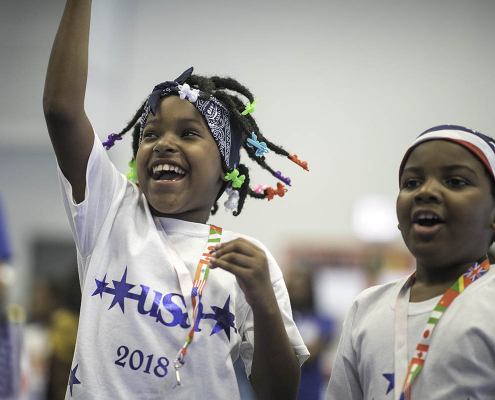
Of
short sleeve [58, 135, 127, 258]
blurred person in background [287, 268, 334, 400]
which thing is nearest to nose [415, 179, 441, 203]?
short sleeve [58, 135, 127, 258]

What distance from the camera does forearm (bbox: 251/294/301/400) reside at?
1366 millimetres

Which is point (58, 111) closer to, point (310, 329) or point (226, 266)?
point (226, 266)

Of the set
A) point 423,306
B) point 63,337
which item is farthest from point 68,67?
point 63,337

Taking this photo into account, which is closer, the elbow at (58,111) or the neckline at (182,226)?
the elbow at (58,111)

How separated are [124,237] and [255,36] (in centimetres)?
293

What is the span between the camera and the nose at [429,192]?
1.27 meters

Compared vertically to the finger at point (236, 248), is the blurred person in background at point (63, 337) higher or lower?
lower

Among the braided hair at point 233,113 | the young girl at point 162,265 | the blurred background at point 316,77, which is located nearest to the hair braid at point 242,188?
the braided hair at point 233,113

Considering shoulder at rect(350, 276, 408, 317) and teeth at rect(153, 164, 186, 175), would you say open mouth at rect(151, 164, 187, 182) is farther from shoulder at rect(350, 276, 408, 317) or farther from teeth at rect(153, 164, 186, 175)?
shoulder at rect(350, 276, 408, 317)

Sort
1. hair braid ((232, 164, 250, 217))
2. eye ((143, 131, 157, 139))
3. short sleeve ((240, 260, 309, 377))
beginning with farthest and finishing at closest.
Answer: hair braid ((232, 164, 250, 217))
eye ((143, 131, 157, 139))
short sleeve ((240, 260, 309, 377))

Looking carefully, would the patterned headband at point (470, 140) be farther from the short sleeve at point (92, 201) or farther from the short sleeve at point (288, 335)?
the short sleeve at point (92, 201)

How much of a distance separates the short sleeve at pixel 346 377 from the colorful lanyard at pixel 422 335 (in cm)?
17

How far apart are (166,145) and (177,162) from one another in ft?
0.17

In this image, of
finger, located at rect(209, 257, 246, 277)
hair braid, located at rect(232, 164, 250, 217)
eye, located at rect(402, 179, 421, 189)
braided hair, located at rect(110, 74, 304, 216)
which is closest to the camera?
finger, located at rect(209, 257, 246, 277)
